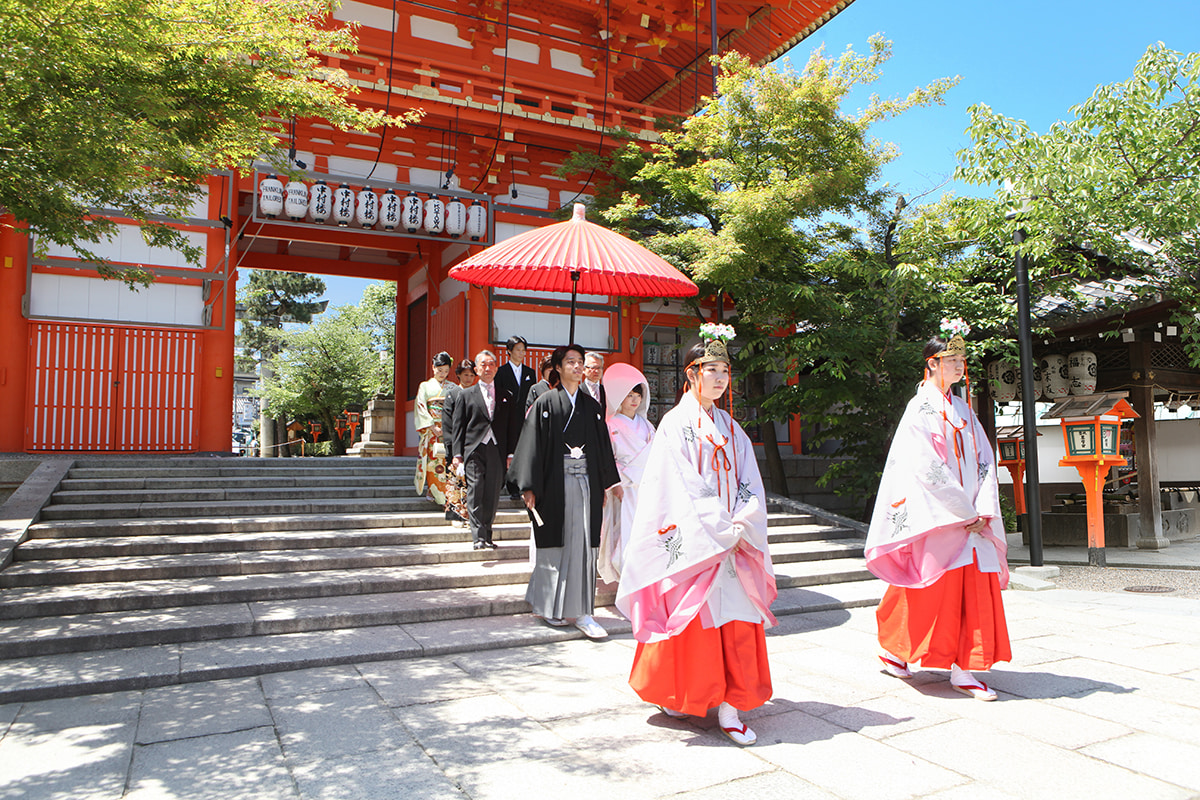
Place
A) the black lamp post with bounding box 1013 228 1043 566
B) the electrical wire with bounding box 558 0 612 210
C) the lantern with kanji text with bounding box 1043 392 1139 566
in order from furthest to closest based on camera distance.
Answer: the electrical wire with bounding box 558 0 612 210
the lantern with kanji text with bounding box 1043 392 1139 566
the black lamp post with bounding box 1013 228 1043 566

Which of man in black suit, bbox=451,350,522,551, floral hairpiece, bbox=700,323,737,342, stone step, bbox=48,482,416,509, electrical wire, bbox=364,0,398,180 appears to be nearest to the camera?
floral hairpiece, bbox=700,323,737,342

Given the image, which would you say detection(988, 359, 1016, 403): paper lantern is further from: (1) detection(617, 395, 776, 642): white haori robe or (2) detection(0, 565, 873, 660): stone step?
(1) detection(617, 395, 776, 642): white haori robe

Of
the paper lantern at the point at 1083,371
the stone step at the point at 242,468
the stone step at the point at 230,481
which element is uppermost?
the paper lantern at the point at 1083,371

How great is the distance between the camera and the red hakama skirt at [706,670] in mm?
3234

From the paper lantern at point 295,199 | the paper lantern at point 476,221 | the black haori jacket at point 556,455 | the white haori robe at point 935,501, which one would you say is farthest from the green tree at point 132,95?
the white haori robe at point 935,501

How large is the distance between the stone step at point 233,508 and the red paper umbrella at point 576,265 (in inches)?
115

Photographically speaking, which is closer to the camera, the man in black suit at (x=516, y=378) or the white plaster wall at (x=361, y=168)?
the man in black suit at (x=516, y=378)

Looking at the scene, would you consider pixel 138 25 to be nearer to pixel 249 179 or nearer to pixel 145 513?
pixel 145 513

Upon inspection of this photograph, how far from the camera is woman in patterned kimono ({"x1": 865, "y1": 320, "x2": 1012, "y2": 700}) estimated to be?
3889 mm

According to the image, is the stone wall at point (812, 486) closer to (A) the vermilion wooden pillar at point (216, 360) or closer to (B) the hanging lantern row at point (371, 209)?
(B) the hanging lantern row at point (371, 209)

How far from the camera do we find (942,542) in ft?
13.1

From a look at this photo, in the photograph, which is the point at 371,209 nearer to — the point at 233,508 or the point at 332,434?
the point at 233,508

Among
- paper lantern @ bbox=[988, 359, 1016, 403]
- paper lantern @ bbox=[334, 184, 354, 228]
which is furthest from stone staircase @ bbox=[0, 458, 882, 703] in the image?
paper lantern @ bbox=[988, 359, 1016, 403]

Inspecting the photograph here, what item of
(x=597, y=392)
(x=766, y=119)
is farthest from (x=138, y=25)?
(x=766, y=119)
